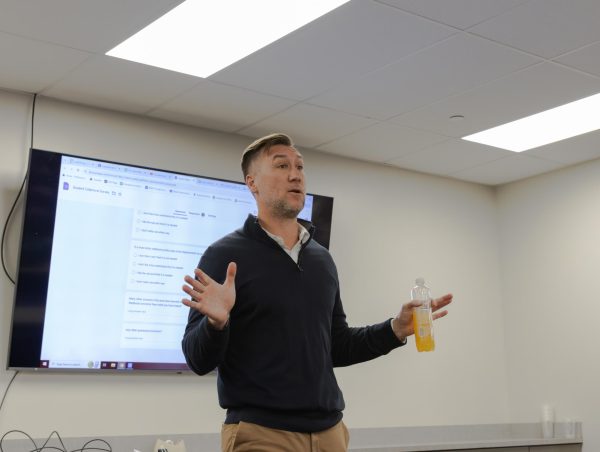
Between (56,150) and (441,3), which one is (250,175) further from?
(56,150)

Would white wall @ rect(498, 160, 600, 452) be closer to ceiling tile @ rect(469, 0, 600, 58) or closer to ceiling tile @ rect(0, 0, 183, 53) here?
ceiling tile @ rect(469, 0, 600, 58)

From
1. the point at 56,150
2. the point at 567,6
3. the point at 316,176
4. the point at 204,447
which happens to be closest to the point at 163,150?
the point at 56,150

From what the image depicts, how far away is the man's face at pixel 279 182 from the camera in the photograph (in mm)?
2215

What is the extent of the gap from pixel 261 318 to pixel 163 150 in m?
2.44

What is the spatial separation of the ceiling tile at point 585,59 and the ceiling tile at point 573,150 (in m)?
0.97

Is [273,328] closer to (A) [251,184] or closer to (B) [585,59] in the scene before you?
(A) [251,184]

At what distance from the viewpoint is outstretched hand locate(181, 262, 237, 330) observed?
1.84 m

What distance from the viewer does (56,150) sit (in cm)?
396

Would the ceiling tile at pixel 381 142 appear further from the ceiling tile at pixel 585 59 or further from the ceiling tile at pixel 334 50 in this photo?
the ceiling tile at pixel 585 59

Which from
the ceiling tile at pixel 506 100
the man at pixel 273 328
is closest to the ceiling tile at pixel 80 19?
the man at pixel 273 328

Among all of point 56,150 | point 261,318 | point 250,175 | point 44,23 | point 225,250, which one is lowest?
point 261,318

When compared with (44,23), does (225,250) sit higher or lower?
lower

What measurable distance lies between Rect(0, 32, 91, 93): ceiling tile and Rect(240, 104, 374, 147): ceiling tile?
114 centimetres

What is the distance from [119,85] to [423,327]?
7.28 feet
